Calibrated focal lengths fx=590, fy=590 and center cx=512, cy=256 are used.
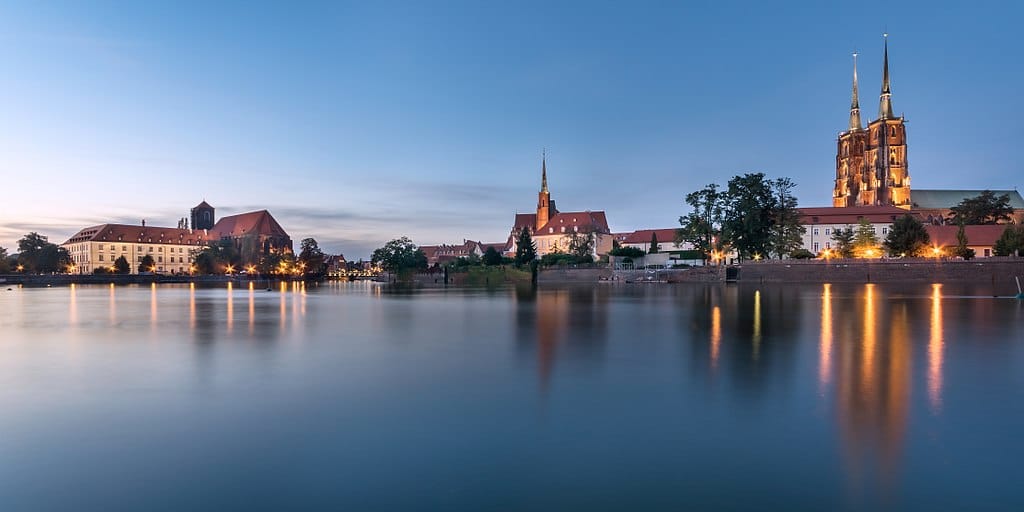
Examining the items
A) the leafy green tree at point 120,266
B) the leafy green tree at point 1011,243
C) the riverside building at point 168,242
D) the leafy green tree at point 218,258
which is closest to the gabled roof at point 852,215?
the leafy green tree at point 1011,243

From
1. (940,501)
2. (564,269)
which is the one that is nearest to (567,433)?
(940,501)

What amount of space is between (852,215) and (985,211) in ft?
59.5

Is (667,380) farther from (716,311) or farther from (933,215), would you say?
(933,215)

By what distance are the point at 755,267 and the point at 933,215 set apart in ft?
189

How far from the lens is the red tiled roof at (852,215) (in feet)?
290

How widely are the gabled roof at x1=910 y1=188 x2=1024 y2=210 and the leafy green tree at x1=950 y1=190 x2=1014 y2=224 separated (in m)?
15.9

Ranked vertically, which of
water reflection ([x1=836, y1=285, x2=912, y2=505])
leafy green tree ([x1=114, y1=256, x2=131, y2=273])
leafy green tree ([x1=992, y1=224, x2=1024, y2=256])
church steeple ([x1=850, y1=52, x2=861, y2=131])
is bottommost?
water reflection ([x1=836, y1=285, x2=912, y2=505])

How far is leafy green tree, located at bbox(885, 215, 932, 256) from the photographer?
68.8 metres

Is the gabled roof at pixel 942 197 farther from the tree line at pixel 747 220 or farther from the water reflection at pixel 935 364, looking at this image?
the water reflection at pixel 935 364

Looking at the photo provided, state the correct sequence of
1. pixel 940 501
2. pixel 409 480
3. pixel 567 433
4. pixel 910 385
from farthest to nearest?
pixel 910 385 → pixel 567 433 → pixel 409 480 → pixel 940 501

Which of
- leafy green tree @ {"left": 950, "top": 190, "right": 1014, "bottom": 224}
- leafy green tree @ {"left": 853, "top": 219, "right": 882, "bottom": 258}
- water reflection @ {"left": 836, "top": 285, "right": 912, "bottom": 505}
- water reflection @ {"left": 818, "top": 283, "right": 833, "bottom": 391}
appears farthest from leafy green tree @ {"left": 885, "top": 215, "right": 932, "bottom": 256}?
water reflection @ {"left": 836, "top": 285, "right": 912, "bottom": 505}

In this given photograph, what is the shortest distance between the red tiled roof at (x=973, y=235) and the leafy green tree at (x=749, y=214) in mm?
25773

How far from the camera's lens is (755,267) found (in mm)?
65062

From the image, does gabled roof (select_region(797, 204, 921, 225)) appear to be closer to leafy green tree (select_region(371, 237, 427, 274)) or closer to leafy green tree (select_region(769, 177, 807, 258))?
leafy green tree (select_region(769, 177, 807, 258))
